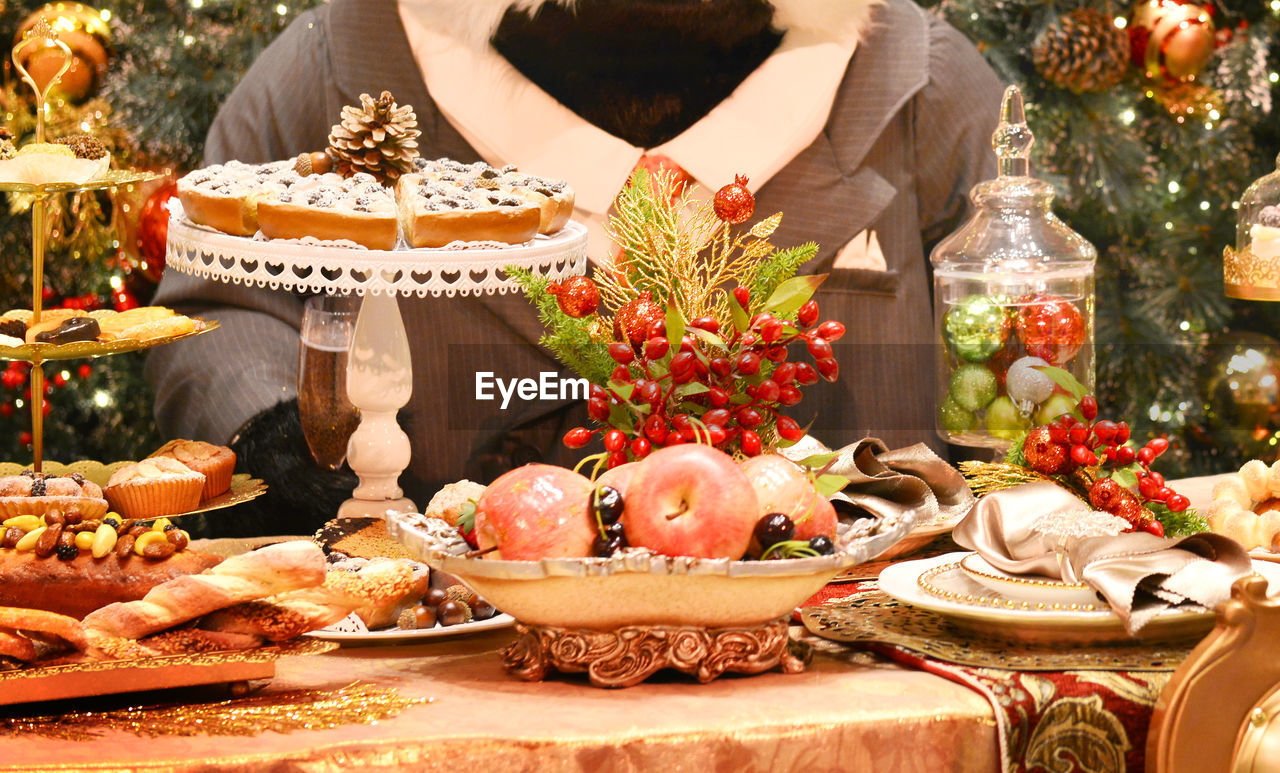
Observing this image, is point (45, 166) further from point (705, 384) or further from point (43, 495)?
point (705, 384)

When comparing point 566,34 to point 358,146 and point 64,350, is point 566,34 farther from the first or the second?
point 64,350

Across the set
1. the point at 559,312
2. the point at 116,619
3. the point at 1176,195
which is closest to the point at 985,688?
the point at 559,312

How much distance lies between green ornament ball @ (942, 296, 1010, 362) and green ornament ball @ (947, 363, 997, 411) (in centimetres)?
2

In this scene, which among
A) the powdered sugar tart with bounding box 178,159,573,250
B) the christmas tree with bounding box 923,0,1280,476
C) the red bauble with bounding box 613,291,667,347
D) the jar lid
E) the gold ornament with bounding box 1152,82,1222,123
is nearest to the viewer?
the red bauble with bounding box 613,291,667,347

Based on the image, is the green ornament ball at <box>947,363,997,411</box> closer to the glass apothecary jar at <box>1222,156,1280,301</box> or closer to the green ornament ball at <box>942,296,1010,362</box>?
the green ornament ball at <box>942,296,1010,362</box>

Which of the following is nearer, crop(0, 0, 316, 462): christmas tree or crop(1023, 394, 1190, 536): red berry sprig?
crop(1023, 394, 1190, 536): red berry sprig

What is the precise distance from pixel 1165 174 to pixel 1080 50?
1.77 ft

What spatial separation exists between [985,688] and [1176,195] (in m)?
2.84

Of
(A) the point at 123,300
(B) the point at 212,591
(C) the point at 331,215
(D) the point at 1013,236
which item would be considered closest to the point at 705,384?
(B) the point at 212,591

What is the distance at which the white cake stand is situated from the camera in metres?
1.48

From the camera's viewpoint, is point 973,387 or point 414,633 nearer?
point 414,633

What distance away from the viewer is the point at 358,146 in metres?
1.71

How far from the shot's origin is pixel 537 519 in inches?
39.2

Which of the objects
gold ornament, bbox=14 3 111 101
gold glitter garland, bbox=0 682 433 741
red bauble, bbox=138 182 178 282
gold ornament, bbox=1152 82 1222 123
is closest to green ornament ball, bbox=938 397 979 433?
gold glitter garland, bbox=0 682 433 741
